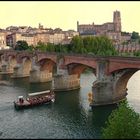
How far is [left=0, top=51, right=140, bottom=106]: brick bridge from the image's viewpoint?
5069 cm

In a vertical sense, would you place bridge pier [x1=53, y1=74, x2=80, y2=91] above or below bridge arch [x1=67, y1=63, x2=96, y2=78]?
below

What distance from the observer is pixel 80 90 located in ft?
209

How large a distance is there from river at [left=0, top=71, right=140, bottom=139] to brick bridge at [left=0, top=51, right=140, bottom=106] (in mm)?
2281

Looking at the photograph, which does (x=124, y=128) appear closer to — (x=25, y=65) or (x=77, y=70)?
(x=77, y=70)

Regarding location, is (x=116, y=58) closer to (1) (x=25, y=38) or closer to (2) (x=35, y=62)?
(2) (x=35, y=62)

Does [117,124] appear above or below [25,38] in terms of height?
below

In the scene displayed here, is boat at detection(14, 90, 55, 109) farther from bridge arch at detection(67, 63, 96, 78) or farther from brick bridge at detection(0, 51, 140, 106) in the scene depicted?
bridge arch at detection(67, 63, 96, 78)

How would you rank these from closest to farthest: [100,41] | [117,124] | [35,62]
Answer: [117,124] < [35,62] < [100,41]

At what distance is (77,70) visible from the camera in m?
66.2

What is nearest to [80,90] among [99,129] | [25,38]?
[99,129]

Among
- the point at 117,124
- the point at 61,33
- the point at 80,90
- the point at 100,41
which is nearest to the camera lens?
the point at 117,124

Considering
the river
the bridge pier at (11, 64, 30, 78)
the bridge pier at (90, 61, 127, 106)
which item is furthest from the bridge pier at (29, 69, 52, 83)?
the bridge pier at (90, 61, 127, 106)

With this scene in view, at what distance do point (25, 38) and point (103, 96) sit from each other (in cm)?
11985

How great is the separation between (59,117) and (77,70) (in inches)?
833
